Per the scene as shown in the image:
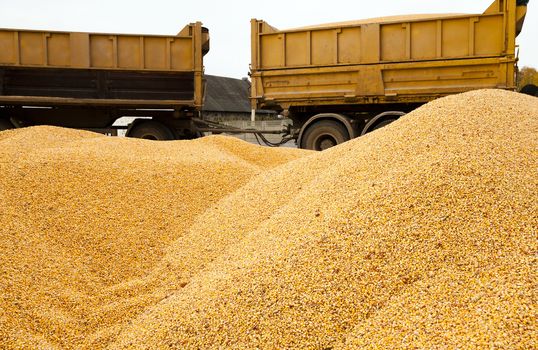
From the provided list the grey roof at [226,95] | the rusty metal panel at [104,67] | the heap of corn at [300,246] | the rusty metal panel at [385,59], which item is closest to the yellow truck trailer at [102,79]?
the rusty metal panel at [104,67]

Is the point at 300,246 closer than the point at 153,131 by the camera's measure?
Yes

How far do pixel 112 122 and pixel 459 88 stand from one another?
701 cm

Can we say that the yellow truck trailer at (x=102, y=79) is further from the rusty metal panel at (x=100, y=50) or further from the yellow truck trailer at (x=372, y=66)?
the yellow truck trailer at (x=372, y=66)

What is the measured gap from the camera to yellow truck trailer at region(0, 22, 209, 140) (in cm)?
1110

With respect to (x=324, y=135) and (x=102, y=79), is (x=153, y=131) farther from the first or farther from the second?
(x=324, y=135)

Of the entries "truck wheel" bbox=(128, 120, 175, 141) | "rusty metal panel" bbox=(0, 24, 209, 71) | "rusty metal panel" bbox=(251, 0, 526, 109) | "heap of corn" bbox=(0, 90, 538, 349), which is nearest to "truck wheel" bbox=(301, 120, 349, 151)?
"rusty metal panel" bbox=(251, 0, 526, 109)

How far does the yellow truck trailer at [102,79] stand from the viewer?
11102 mm

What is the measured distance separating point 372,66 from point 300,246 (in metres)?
7.28

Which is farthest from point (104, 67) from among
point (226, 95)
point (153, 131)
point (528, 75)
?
point (528, 75)

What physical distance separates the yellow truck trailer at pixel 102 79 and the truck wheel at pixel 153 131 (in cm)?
2

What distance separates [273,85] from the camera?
10.6m

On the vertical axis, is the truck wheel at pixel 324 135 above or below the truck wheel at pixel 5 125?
below

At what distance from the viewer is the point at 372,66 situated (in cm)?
997

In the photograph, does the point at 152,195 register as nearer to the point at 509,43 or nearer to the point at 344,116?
the point at 344,116
